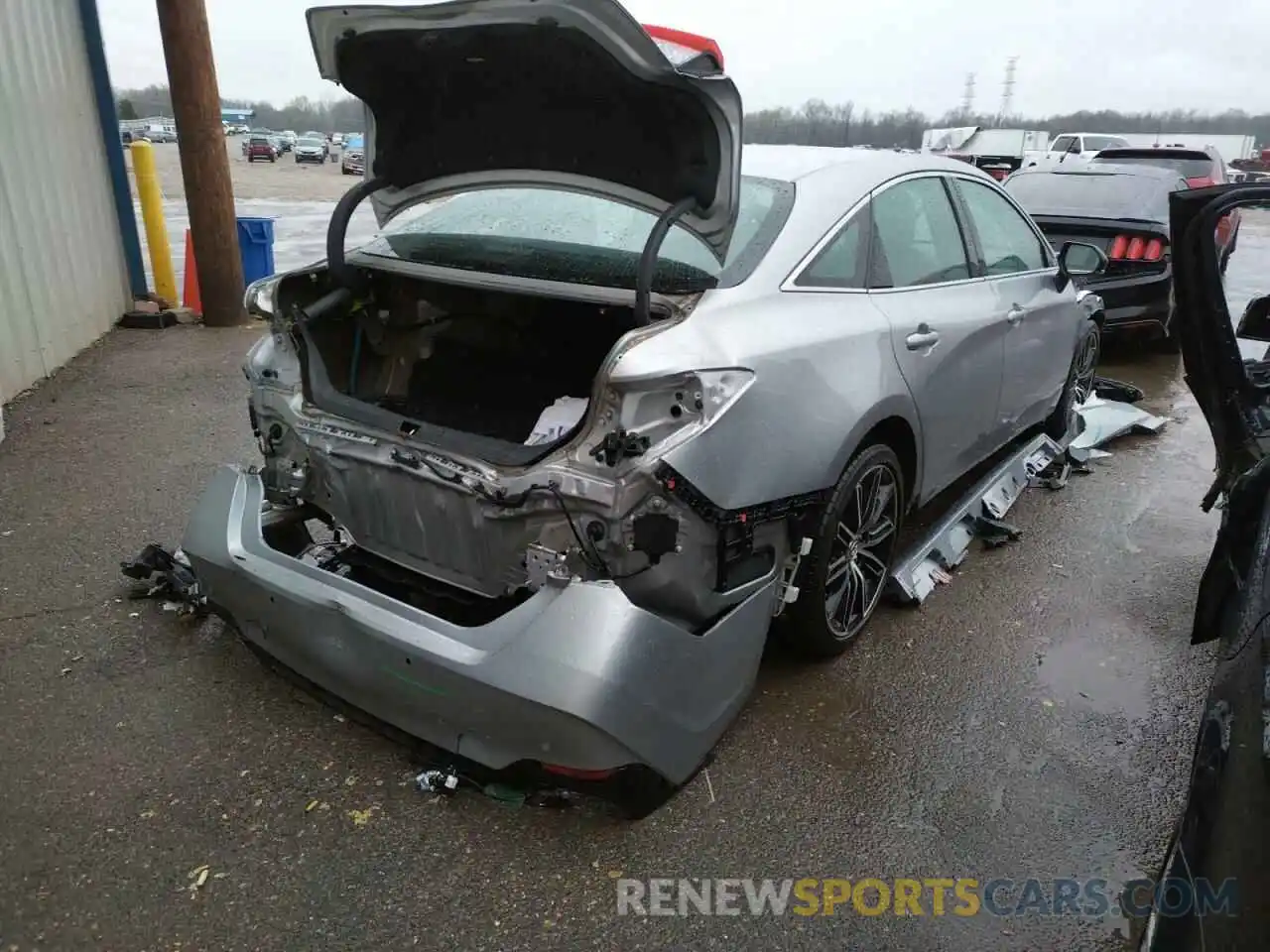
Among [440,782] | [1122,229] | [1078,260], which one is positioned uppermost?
[1078,260]

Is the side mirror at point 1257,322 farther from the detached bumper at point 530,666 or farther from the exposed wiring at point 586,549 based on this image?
the exposed wiring at point 586,549

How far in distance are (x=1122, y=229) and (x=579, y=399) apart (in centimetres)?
564

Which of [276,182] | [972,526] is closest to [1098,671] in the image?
[972,526]

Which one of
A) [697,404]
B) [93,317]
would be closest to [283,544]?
[697,404]

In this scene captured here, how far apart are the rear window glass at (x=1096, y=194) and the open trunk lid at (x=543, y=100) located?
529 cm

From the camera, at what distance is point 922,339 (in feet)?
10.2

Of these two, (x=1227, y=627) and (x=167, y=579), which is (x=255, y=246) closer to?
(x=167, y=579)

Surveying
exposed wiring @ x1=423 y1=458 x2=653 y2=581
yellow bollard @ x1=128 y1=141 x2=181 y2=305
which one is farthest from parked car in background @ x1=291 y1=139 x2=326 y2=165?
exposed wiring @ x1=423 y1=458 x2=653 y2=581

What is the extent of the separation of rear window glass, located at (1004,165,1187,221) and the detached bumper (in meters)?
5.93

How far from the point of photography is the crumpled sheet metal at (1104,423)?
17.4 ft

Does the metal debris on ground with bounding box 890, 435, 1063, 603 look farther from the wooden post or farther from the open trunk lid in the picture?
the wooden post

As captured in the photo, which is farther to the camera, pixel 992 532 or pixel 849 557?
pixel 992 532

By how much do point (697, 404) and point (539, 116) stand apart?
105 cm

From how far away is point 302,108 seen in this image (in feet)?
250
